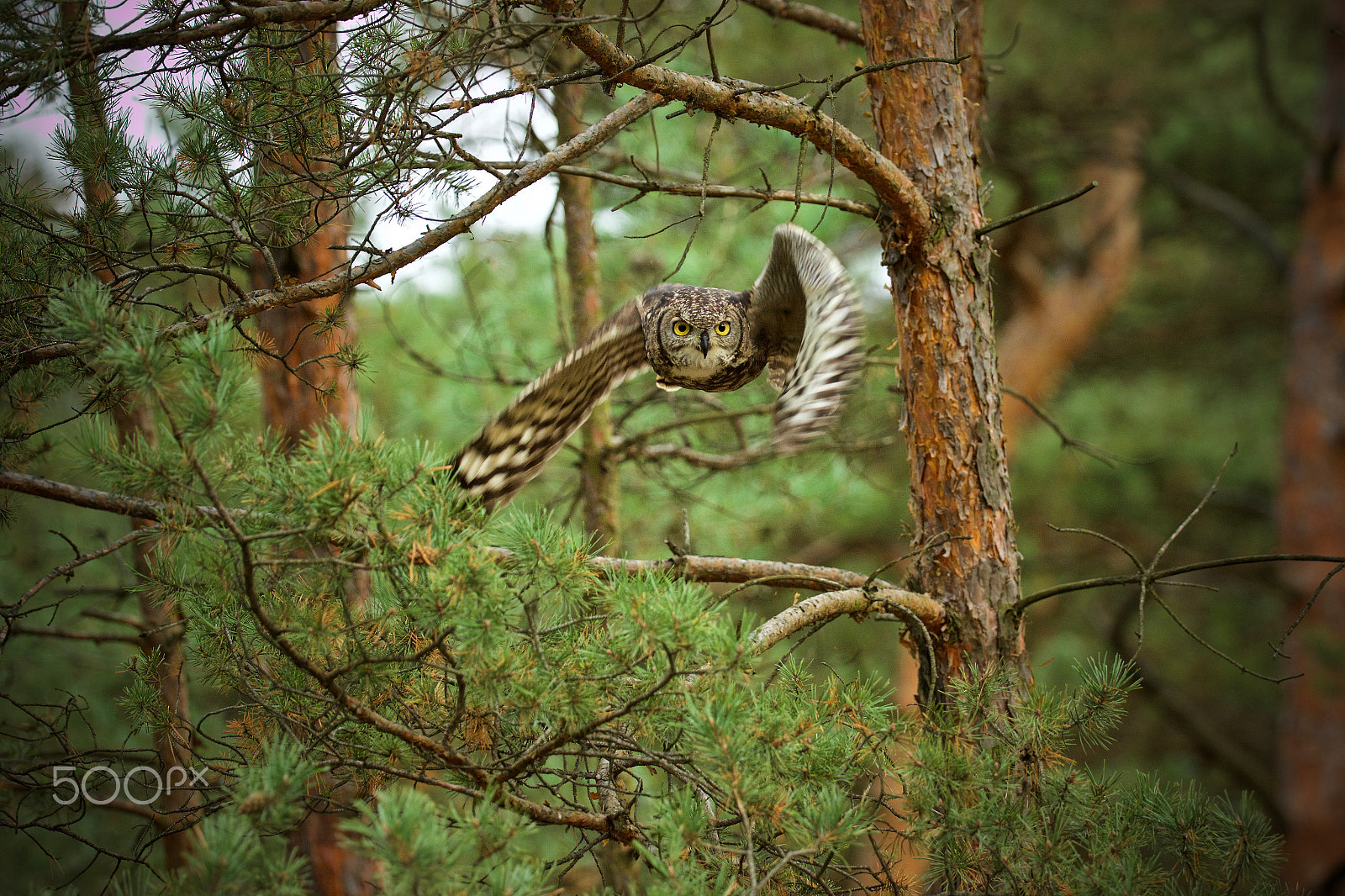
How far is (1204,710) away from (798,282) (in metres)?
8.74

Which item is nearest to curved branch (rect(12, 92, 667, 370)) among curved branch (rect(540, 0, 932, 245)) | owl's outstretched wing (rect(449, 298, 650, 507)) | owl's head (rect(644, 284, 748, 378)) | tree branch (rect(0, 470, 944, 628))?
curved branch (rect(540, 0, 932, 245))

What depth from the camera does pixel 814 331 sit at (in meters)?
2.09

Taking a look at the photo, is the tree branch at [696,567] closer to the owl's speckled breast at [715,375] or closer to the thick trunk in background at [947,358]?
the thick trunk in background at [947,358]

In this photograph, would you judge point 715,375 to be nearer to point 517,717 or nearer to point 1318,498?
point 517,717

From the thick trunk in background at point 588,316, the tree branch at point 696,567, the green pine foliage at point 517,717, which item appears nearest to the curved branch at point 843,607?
the tree branch at point 696,567

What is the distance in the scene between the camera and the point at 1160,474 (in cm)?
768

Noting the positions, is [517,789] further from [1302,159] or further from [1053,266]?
[1302,159]

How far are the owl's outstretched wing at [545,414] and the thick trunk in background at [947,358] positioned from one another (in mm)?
914

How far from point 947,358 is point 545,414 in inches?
48.4

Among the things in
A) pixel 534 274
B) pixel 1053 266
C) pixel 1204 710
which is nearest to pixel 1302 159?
pixel 1053 266

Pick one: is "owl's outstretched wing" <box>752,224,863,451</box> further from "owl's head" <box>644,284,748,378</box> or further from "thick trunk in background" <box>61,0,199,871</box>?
"thick trunk in background" <box>61,0,199,871</box>

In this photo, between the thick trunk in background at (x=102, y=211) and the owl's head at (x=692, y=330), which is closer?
the thick trunk in background at (x=102, y=211)

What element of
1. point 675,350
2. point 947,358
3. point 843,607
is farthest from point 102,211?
point 947,358

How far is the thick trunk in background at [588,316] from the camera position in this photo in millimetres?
3818
